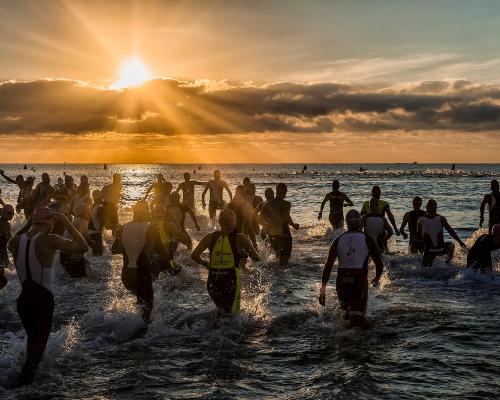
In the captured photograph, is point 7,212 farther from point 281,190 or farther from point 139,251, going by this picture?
point 281,190

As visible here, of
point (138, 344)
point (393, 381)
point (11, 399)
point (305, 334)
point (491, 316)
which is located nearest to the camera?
point (11, 399)

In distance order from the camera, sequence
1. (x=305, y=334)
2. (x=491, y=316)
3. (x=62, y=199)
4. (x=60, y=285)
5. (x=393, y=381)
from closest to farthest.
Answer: (x=393, y=381) → (x=305, y=334) → (x=491, y=316) → (x=62, y=199) → (x=60, y=285)

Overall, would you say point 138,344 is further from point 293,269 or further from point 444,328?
point 293,269

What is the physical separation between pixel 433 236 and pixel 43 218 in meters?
9.81

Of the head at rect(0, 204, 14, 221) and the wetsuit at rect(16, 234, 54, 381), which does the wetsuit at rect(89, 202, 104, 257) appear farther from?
the wetsuit at rect(16, 234, 54, 381)

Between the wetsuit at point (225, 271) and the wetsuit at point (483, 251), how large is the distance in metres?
6.06

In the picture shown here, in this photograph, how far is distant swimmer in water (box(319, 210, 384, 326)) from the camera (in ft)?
26.9

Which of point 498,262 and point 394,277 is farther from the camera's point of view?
point 498,262

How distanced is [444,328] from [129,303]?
552 cm

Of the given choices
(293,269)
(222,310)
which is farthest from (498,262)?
(222,310)

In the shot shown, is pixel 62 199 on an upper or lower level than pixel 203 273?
upper

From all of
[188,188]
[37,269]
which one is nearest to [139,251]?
[37,269]

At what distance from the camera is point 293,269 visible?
14.9 metres

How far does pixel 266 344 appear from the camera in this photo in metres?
8.40
